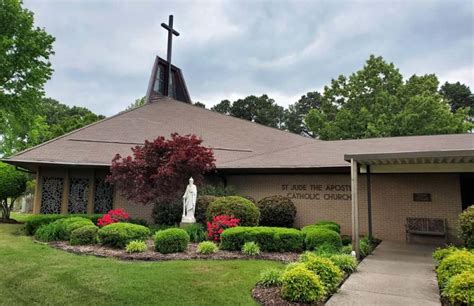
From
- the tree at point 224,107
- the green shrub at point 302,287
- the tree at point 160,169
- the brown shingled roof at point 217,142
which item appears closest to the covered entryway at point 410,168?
the brown shingled roof at point 217,142

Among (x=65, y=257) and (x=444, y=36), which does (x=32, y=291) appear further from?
(x=444, y=36)

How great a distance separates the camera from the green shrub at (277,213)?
1270cm

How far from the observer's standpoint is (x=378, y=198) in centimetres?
1208

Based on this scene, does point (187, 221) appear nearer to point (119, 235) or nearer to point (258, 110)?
point (119, 235)

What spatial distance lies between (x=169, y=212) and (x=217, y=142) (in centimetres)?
569

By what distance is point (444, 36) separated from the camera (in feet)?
44.2

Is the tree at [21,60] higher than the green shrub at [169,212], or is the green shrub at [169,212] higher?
the tree at [21,60]

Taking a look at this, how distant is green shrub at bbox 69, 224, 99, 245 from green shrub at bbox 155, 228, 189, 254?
7.24 ft

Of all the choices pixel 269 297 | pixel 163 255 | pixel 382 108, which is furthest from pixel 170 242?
pixel 382 108

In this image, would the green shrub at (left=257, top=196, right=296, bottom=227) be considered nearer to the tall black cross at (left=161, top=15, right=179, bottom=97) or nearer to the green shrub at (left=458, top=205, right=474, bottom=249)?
the green shrub at (left=458, top=205, right=474, bottom=249)

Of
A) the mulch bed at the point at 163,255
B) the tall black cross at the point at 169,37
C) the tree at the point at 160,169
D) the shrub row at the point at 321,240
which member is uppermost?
the tall black cross at the point at 169,37

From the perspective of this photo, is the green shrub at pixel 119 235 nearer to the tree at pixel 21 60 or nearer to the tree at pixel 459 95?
the tree at pixel 21 60

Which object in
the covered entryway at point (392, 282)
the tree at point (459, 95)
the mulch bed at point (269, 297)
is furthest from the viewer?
the tree at point (459, 95)

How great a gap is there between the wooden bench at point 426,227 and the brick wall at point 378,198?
186 mm
